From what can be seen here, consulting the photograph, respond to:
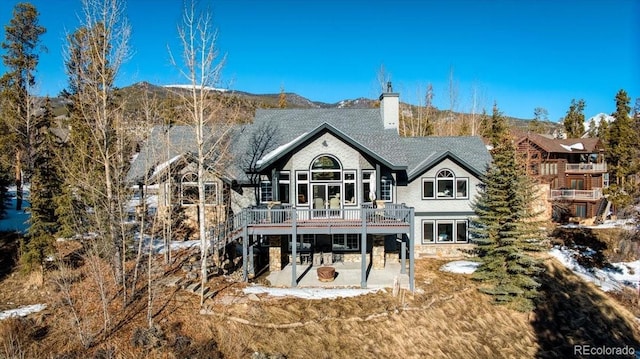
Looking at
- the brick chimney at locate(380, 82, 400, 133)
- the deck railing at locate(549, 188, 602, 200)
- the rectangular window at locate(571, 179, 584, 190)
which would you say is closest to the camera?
the brick chimney at locate(380, 82, 400, 133)

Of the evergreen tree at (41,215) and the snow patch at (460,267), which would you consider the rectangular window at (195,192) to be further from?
the snow patch at (460,267)

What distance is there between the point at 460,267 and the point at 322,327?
34.1 feet

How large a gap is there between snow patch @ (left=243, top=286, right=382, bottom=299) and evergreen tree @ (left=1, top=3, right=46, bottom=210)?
20395mm

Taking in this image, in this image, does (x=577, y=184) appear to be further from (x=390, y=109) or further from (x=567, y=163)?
(x=390, y=109)

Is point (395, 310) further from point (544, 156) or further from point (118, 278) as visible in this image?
point (544, 156)

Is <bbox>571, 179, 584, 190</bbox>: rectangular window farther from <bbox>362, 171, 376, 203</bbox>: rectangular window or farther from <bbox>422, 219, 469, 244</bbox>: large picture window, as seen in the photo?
<bbox>362, 171, 376, 203</bbox>: rectangular window

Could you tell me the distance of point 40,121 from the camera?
28562 mm

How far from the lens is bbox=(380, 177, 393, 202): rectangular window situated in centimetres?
2078

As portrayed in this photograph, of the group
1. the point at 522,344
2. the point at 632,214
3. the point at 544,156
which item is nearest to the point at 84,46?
the point at 522,344

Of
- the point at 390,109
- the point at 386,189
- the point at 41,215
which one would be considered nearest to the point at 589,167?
the point at 390,109

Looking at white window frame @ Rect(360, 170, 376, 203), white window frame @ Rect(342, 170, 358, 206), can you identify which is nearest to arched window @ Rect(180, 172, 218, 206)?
white window frame @ Rect(342, 170, 358, 206)

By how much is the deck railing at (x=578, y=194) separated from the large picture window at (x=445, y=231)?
18.5m

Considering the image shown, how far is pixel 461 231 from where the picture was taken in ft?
75.7

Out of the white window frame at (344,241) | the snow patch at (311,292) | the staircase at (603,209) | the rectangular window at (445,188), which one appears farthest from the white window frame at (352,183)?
the staircase at (603,209)
